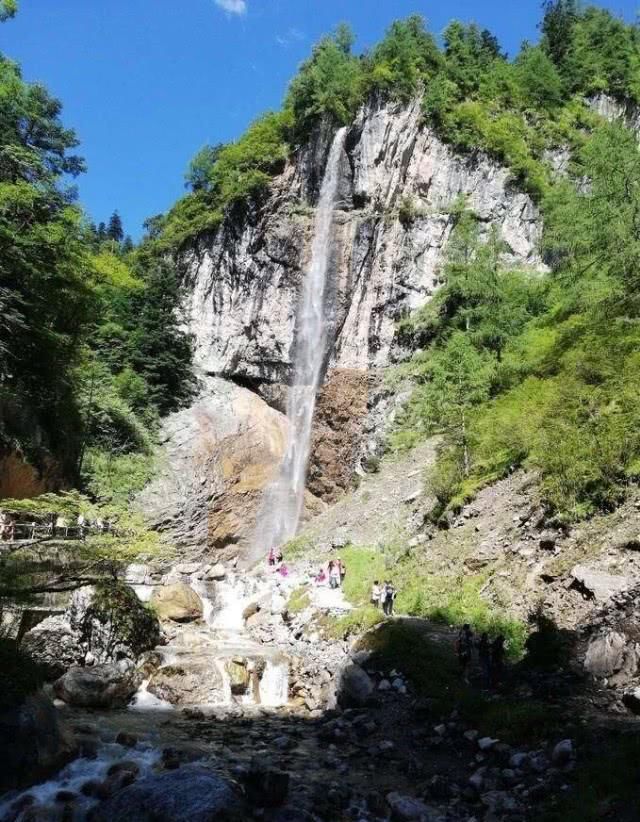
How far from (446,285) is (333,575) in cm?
1938

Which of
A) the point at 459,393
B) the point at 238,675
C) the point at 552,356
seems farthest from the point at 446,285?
the point at 238,675

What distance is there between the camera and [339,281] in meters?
37.5

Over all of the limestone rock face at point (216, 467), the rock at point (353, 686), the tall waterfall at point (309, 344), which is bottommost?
the rock at point (353, 686)

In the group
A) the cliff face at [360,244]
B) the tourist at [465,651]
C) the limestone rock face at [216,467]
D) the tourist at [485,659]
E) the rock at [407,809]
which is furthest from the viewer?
the cliff face at [360,244]

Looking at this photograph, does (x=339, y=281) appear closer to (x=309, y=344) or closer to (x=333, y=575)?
(x=309, y=344)

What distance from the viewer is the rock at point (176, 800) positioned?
7086 mm

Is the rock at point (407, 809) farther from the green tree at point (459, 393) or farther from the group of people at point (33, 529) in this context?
the green tree at point (459, 393)

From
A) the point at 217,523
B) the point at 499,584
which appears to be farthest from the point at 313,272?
the point at 499,584

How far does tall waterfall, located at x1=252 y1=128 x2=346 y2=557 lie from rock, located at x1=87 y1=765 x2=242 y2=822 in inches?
1056

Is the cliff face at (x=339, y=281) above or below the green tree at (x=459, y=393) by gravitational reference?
above

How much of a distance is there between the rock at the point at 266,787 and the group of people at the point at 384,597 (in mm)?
7957

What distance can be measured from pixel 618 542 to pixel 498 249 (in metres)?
23.8

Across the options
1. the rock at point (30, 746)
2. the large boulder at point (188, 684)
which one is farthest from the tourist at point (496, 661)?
the rock at point (30, 746)

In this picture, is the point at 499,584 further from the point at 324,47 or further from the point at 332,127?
the point at 324,47
